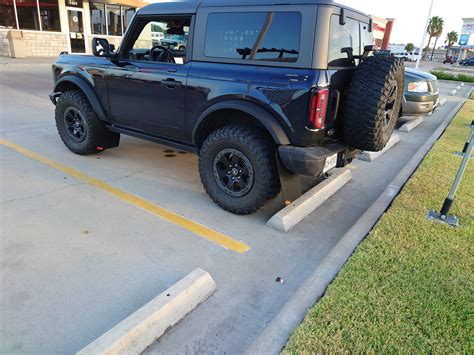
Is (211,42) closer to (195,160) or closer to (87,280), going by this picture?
(195,160)

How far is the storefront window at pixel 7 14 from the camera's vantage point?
17.1m

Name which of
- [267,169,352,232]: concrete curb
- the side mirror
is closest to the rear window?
[267,169,352,232]: concrete curb

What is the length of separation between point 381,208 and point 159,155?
10.6 feet

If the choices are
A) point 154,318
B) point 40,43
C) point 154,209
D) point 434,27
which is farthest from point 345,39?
point 434,27

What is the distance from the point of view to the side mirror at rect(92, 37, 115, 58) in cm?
433

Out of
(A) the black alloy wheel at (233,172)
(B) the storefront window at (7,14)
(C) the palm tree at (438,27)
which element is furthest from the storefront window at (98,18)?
(C) the palm tree at (438,27)

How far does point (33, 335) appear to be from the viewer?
210cm

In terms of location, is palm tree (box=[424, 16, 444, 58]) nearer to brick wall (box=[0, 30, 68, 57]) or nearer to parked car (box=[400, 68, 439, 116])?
brick wall (box=[0, 30, 68, 57])

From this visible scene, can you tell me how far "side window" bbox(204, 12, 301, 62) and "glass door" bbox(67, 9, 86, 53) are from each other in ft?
63.2

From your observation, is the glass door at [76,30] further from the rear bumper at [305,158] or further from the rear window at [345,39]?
the rear bumper at [305,158]

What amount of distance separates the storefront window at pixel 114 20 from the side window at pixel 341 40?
21.1 m

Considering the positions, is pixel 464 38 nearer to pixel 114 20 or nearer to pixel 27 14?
pixel 114 20

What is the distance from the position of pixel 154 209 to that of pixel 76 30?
19733 millimetres

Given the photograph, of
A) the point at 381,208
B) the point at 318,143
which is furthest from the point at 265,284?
the point at 381,208
